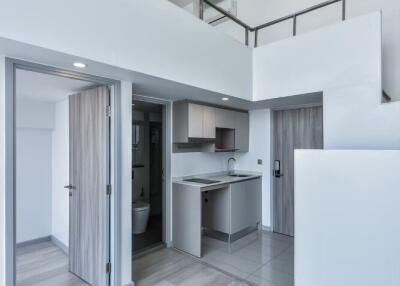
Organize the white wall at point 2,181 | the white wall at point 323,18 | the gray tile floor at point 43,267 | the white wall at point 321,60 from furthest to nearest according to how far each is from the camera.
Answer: the white wall at point 323,18, the gray tile floor at point 43,267, the white wall at point 321,60, the white wall at point 2,181

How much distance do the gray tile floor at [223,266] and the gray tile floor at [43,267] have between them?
0.80 m

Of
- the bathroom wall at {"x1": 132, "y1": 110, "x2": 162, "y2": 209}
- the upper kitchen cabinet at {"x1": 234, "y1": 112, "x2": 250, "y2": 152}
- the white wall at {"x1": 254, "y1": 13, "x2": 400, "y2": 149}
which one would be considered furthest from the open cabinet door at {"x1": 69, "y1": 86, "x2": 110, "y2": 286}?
the upper kitchen cabinet at {"x1": 234, "y1": 112, "x2": 250, "y2": 152}

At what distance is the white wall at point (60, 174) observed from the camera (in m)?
3.45

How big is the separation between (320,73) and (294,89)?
1.14ft

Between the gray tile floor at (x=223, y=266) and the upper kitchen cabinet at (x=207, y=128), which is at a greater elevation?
the upper kitchen cabinet at (x=207, y=128)

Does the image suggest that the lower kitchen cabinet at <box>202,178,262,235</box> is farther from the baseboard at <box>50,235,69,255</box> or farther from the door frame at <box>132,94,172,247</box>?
the baseboard at <box>50,235,69,255</box>

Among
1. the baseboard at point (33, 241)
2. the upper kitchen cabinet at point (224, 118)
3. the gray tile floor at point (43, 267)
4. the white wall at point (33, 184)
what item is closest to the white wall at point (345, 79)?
the upper kitchen cabinet at point (224, 118)

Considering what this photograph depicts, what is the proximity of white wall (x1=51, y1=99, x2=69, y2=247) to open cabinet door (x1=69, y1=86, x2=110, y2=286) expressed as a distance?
21.0 inches

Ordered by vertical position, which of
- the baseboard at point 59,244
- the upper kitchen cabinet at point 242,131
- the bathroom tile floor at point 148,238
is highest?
the upper kitchen cabinet at point 242,131

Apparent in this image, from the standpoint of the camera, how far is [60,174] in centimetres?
361

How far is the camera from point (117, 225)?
251cm

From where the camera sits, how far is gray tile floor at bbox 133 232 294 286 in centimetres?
280

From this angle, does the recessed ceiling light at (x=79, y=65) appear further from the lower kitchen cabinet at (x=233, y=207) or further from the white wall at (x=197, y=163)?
the lower kitchen cabinet at (x=233, y=207)

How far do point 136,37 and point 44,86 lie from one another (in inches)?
55.1
